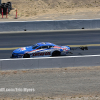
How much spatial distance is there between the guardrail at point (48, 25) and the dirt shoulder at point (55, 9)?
6.09 meters

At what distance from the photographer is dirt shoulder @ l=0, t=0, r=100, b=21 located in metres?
34.3

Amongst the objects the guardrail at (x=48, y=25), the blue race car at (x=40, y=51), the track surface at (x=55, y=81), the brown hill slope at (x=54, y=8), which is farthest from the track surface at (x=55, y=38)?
the brown hill slope at (x=54, y=8)

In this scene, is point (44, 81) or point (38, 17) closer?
point (44, 81)

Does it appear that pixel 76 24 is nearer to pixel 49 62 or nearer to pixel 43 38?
pixel 43 38

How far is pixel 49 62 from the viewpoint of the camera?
16625 millimetres

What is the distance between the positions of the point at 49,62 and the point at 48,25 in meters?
10.9

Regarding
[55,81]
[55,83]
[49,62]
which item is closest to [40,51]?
[49,62]

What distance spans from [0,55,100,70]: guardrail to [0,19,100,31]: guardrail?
1053 cm

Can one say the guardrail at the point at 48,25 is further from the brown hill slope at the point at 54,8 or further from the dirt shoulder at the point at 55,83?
the dirt shoulder at the point at 55,83

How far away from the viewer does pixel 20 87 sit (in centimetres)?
1340

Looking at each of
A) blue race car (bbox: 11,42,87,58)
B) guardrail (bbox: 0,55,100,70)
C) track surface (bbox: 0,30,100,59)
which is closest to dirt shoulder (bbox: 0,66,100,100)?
guardrail (bbox: 0,55,100,70)

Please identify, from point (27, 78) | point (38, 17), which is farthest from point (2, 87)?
point (38, 17)

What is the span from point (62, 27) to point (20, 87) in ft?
48.3

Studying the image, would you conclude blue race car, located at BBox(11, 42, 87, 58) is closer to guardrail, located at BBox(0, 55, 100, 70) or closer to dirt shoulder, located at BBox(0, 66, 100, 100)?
guardrail, located at BBox(0, 55, 100, 70)
